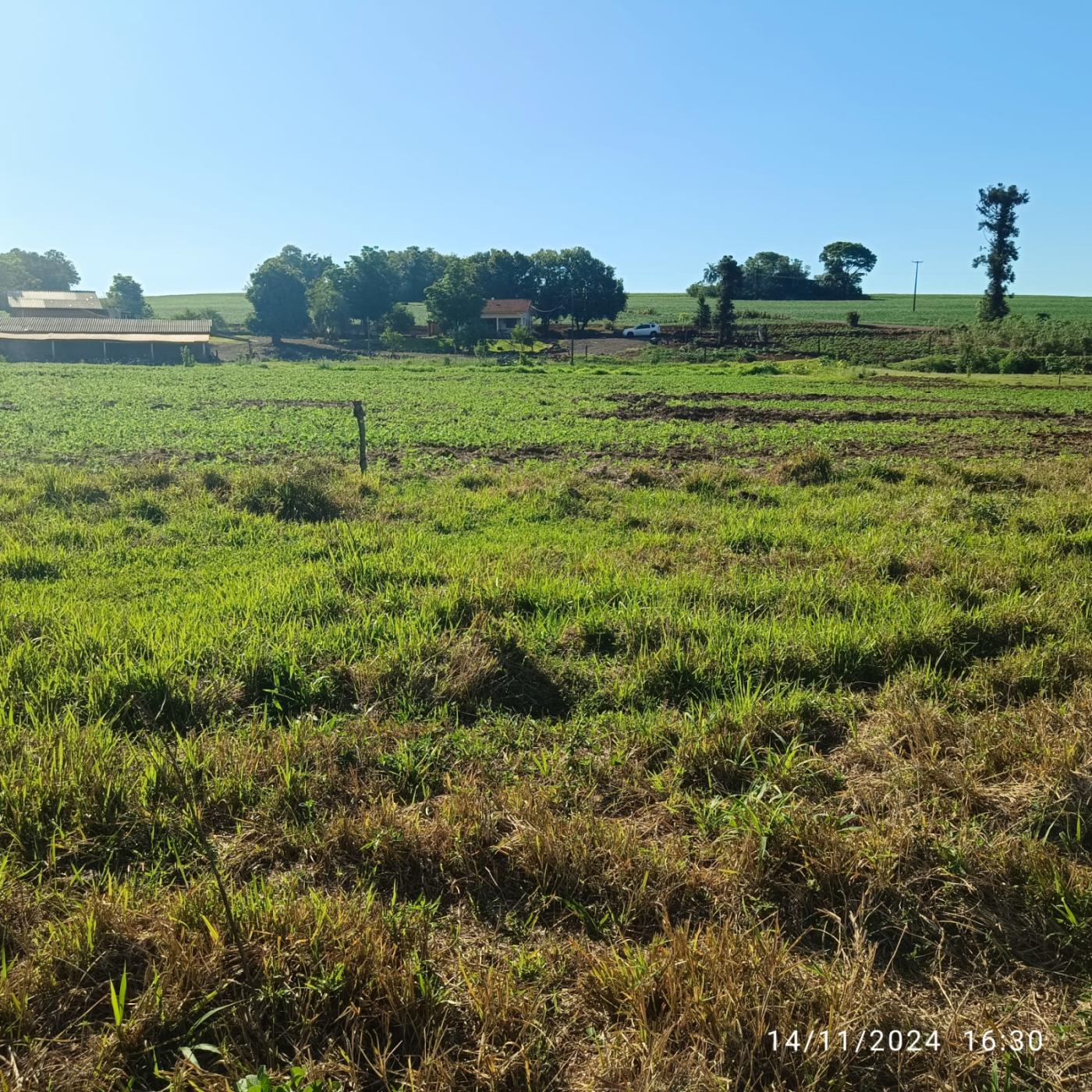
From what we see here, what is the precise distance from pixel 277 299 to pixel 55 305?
121 ft

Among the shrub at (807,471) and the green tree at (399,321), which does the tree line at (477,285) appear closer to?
the green tree at (399,321)

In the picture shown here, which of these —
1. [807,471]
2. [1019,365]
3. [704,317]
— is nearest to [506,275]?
[704,317]

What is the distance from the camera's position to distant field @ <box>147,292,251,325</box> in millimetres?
133500

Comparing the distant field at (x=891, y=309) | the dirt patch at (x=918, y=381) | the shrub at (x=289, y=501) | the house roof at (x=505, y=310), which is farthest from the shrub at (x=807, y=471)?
the house roof at (x=505, y=310)

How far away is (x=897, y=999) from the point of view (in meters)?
2.85

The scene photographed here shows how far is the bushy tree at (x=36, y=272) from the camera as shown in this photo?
14388cm

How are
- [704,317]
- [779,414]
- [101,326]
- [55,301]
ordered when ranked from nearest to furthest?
[779,414] → [101,326] → [704,317] → [55,301]

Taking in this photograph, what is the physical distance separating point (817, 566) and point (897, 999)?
5.95 meters

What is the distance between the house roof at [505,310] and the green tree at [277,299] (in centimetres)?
2360

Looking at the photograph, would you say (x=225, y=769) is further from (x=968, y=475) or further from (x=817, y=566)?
(x=968, y=475)

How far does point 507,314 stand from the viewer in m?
101

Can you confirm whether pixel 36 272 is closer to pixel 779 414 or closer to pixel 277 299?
pixel 277 299

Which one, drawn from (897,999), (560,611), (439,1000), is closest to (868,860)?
(897,999)

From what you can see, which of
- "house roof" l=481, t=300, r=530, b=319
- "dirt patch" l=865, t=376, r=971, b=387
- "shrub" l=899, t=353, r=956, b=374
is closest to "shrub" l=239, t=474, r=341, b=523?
"dirt patch" l=865, t=376, r=971, b=387
